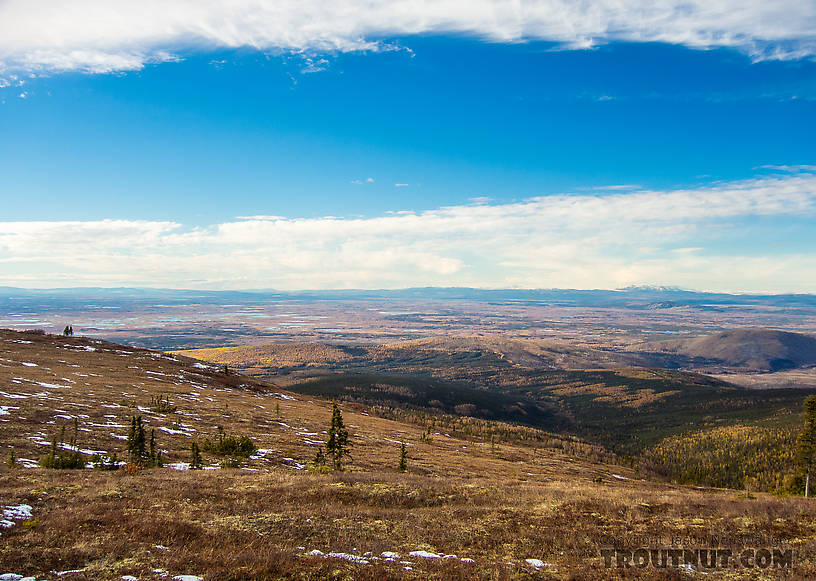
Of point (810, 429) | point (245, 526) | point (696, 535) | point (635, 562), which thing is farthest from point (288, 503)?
point (810, 429)

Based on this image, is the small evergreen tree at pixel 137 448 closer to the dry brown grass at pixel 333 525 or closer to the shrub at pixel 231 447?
the dry brown grass at pixel 333 525

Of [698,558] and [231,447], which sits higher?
[698,558]

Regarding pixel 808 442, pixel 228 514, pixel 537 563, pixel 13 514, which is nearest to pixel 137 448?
pixel 13 514

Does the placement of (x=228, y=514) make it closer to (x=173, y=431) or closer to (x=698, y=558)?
(x=698, y=558)

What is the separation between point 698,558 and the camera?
53.0 ft

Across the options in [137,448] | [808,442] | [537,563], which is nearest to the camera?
[537,563]

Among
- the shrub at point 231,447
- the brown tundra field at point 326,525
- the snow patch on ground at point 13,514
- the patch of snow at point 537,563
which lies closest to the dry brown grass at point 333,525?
the brown tundra field at point 326,525

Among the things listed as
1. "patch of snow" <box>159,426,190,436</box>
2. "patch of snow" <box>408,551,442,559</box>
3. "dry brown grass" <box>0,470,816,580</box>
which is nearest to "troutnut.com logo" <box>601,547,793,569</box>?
"dry brown grass" <box>0,470,816,580</box>

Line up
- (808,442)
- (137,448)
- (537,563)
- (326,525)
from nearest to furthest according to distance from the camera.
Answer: (537,563), (326,525), (137,448), (808,442)

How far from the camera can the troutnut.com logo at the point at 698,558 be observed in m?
15.4

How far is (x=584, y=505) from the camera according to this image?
23.0 meters

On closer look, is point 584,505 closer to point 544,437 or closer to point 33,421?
point 33,421

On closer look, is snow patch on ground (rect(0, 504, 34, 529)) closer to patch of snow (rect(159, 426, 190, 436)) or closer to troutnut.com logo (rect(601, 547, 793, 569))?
troutnut.com logo (rect(601, 547, 793, 569))

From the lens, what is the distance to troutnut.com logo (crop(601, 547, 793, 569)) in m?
15.4
